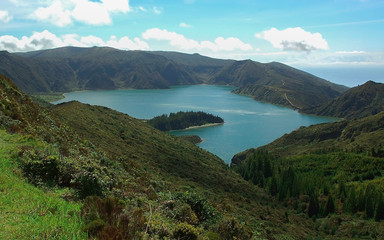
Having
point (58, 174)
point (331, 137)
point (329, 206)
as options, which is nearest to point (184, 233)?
point (58, 174)

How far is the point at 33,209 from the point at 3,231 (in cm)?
158

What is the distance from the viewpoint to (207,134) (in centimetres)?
15075

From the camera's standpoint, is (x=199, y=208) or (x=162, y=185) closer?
(x=199, y=208)

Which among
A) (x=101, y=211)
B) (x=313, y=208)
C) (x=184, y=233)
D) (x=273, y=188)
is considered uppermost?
(x=101, y=211)

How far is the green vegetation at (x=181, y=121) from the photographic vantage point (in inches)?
6393

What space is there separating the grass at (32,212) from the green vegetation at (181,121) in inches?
5880

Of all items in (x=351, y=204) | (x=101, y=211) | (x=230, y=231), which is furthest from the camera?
(x=351, y=204)

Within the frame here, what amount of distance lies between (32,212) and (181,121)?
530ft

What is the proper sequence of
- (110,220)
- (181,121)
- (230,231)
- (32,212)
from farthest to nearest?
(181,121), (230,231), (32,212), (110,220)

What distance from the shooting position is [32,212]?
8.56 m

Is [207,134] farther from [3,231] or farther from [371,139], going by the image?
[3,231]

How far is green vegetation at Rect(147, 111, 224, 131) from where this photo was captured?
16238 cm

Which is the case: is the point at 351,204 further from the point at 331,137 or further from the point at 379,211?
the point at 331,137

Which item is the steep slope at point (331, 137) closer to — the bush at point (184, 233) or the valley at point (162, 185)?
the valley at point (162, 185)
